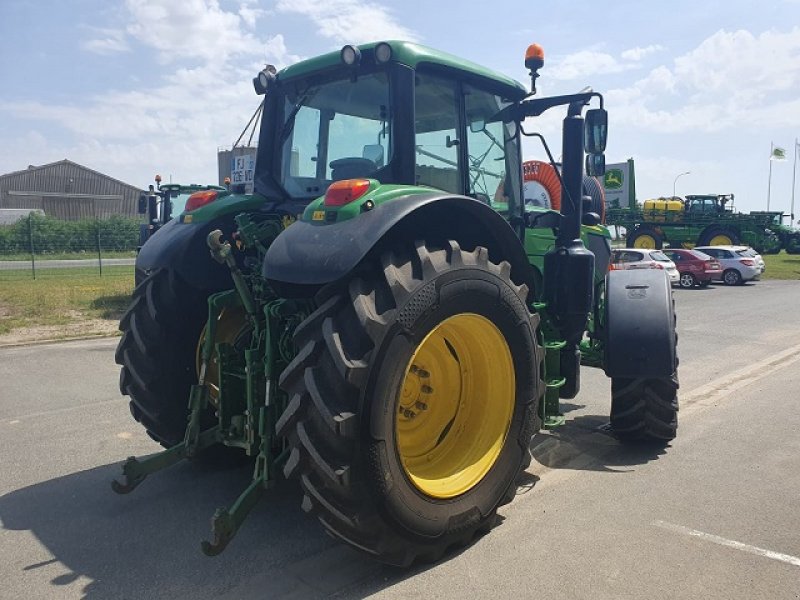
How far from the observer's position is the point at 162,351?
428cm

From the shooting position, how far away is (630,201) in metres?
34.7

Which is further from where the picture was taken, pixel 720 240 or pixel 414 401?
pixel 720 240

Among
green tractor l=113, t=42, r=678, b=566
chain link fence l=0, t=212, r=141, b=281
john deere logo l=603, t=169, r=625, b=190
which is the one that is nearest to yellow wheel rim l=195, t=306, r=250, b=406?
green tractor l=113, t=42, r=678, b=566

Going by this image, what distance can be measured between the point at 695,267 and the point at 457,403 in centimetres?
2230

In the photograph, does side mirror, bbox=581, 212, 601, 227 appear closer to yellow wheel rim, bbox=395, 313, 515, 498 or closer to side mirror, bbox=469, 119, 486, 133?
side mirror, bbox=469, 119, 486, 133

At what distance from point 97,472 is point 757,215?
36.0 m

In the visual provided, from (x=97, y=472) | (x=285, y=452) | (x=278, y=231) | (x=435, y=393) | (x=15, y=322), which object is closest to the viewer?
(x=285, y=452)

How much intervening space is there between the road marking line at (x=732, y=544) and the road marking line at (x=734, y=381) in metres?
2.81

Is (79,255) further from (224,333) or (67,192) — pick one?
(67,192)

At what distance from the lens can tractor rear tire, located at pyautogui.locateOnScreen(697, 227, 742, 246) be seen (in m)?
32.8

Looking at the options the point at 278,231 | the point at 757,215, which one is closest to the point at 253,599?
the point at 278,231

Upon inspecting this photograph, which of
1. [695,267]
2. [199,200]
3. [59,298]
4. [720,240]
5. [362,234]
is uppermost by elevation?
[199,200]

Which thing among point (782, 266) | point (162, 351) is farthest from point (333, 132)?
point (782, 266)

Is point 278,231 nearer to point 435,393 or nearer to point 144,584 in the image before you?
point 435,393
